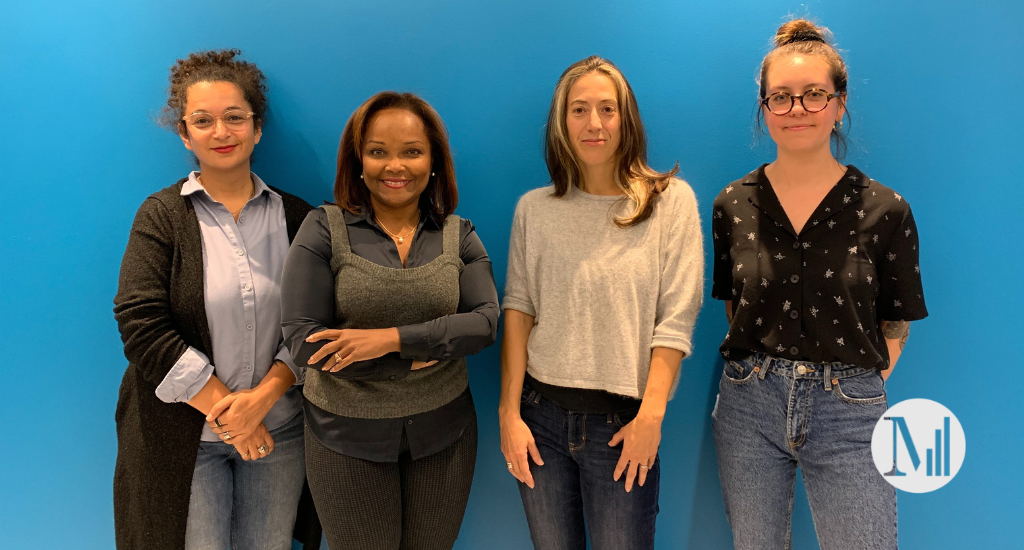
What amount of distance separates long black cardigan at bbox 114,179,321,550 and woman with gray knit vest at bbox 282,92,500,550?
0.38 meters

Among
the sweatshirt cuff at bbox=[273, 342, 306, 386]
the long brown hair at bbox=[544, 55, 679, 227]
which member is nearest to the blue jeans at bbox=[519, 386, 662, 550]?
the long brown hair at bbox=[544, 55, 679, 227]

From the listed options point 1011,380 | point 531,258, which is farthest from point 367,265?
point 1011,380

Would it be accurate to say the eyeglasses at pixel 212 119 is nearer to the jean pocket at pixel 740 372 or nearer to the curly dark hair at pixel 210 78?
the curly dark hair at pixel 210 78

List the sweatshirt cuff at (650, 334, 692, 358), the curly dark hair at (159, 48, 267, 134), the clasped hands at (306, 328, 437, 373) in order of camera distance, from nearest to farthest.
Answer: the clasped hands at (306, 328, 437, 373) → the sweatshirt cuff at (650, 334, 692, 358) → the curly dark hair at (159, 48, 267, 134)

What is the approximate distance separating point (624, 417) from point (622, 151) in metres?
0.75

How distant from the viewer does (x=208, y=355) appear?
1.61 metres

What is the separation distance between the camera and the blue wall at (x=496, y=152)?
1.86m

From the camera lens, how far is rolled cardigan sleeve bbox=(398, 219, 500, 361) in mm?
1392

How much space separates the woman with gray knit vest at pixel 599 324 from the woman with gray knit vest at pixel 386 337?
0.19 metres

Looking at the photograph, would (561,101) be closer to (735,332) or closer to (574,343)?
(574,343)

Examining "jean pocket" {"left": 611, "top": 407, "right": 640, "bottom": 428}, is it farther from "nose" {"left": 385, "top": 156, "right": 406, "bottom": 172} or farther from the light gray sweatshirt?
"nose" {"left": 385, "top": 156, "right": 406, "bottom": 172}

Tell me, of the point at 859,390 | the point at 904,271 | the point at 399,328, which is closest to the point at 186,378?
the point at 399,328

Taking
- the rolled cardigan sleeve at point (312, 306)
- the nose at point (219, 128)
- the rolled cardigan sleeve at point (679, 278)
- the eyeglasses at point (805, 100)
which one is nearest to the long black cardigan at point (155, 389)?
the nose at point (219, 128)

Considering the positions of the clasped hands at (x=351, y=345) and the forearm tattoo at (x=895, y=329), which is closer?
the clasped hands at (x=351, y=345)
